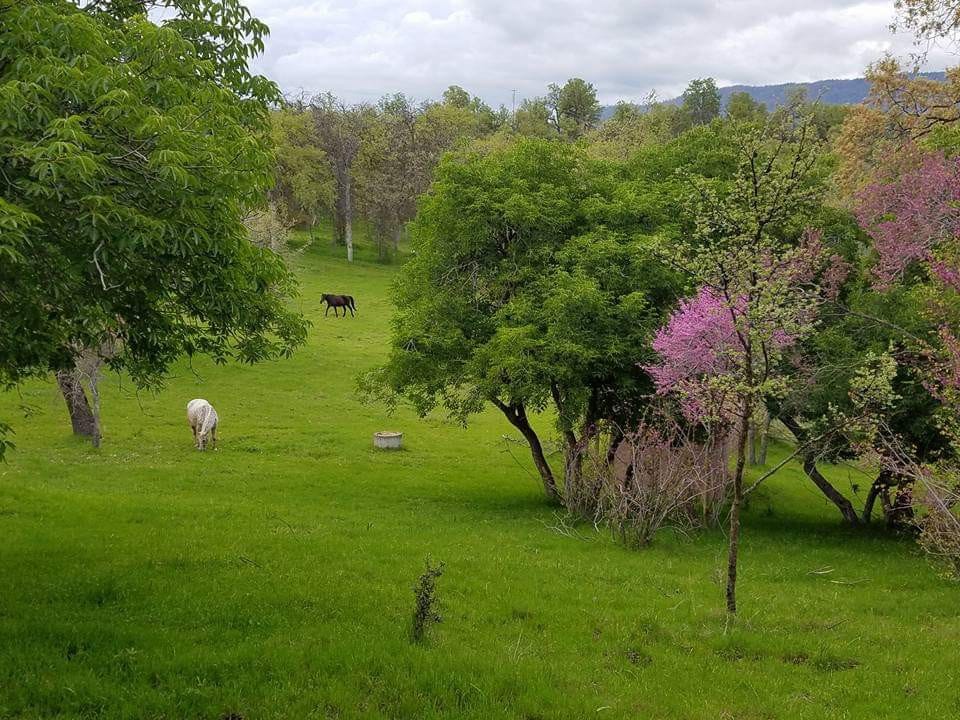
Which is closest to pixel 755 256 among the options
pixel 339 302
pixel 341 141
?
pixel 339 302

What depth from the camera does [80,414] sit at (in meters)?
25.4

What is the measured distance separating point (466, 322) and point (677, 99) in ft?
390

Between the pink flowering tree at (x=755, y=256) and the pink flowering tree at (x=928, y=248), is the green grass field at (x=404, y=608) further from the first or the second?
the pink flowering tree at (x=928, y=248)

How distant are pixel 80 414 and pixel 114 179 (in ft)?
71.1

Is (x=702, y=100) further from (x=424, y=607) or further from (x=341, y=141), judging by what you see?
(x=424, y=607)

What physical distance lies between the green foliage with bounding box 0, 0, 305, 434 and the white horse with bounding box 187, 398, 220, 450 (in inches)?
640

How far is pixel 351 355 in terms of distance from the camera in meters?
41.9

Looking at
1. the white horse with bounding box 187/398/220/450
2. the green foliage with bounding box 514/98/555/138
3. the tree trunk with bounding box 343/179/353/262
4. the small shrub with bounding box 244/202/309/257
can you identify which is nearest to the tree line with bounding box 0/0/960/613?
the white horse with bounding box 187/398/220/450

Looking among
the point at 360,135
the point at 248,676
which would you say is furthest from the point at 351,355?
the point at 360,135

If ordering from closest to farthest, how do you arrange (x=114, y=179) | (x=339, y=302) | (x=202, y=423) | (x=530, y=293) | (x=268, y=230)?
(x=114, y=179) → (x=530, y=293) → (x=202, y=423) → (x=268, y=230) → (x=339, y=302)

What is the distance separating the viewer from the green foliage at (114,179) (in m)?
6.34

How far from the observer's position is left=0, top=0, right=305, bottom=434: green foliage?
634 centimetres

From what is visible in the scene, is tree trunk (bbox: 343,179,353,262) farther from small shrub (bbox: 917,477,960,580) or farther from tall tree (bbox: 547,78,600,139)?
small shrub (bbox: 917,477,960,580)

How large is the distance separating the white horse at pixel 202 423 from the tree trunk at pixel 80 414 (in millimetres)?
3035
